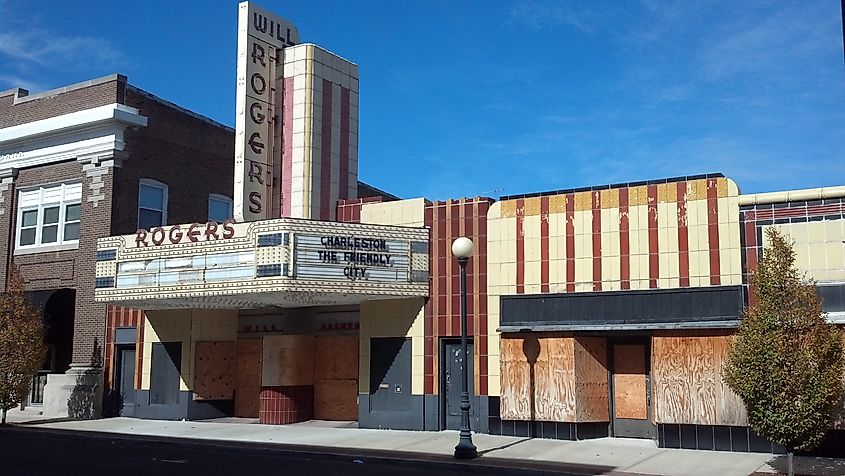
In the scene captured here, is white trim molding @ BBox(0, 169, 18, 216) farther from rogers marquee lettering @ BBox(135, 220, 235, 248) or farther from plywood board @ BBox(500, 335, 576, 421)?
plywood board @ BBox(500, 335, 576, 421)

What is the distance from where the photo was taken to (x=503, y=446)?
19.8 meters

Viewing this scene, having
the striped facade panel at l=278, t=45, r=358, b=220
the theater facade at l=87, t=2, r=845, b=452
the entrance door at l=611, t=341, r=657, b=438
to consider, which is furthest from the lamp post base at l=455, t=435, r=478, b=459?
the striped facade panel at l=278, t=45, r=358, b=220

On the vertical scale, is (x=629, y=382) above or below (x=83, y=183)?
below

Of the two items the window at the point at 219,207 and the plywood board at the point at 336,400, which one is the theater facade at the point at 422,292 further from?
the window at the point at 219,207

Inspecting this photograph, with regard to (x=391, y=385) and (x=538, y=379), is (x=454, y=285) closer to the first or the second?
(x=391, y=385)

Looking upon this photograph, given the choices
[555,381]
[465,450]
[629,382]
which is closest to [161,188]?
[555,381]

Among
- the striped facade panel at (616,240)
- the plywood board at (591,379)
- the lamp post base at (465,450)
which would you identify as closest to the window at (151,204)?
the striped facade panel at (616,240)

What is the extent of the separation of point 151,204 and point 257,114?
8.16 meters

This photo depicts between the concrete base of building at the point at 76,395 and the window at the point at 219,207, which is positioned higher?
the window at the point at 219,207

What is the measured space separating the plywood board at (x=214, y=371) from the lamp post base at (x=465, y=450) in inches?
480

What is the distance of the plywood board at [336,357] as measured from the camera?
2602 cm

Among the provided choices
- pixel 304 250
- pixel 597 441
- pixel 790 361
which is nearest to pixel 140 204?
pixel 304 250

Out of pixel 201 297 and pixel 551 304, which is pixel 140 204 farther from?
pixel 551 304

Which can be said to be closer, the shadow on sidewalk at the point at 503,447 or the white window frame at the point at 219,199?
the shadow on sidewalk at the point at 503,447
